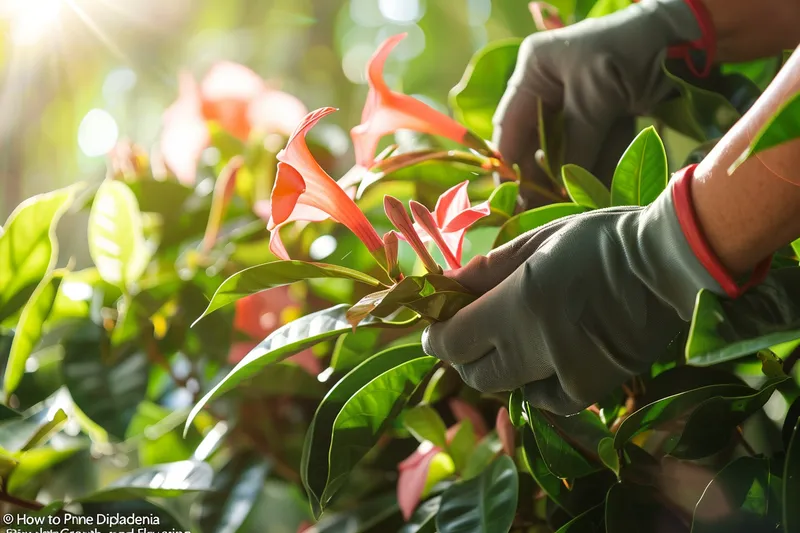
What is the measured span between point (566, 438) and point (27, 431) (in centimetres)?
57

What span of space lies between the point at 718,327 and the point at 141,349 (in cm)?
65

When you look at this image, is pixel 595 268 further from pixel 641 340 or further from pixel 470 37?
pixel 470 37

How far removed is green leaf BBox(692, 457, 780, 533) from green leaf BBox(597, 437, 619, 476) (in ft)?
0.20

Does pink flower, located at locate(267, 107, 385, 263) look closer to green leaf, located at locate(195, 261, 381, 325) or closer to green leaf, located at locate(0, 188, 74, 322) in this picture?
green leaf, located at locate(195, 261, 381, 325)

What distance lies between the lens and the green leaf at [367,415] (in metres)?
0.47

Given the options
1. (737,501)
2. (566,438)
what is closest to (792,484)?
(737,501)

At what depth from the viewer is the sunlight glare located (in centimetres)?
141

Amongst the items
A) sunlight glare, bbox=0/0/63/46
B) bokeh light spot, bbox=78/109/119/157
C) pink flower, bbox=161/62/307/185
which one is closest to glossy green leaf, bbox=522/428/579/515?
pink flower, bbox=161/62/307/185

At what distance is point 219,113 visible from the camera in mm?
956

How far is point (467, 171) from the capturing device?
2.37ft

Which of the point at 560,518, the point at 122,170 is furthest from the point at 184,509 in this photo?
the point at 560,518

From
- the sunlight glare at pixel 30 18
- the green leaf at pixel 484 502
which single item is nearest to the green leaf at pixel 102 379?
the green leaf at pixel 484 502

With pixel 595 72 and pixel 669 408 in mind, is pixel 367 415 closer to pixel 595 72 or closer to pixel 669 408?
pixel 669 408

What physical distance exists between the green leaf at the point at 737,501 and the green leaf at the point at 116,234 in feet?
2.12
